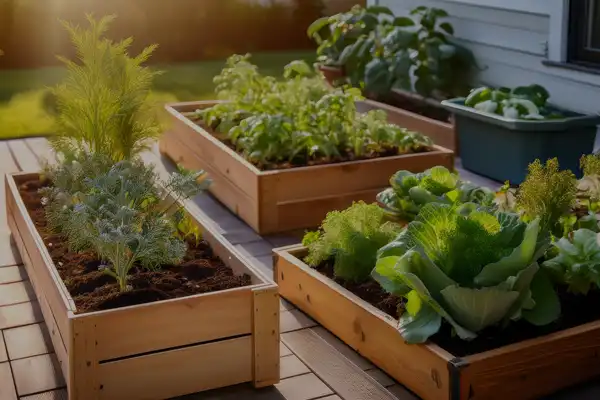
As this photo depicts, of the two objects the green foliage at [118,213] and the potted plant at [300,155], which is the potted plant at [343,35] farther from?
the green foliage at [118,213]

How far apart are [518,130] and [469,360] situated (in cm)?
227

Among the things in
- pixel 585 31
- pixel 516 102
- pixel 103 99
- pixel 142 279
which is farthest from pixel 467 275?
pixel 585 31

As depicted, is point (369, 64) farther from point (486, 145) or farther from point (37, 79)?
point (37, 79)

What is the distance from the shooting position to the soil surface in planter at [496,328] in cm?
261

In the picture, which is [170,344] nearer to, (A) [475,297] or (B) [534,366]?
(A) [475,297]

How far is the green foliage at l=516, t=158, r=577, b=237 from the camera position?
2.94m

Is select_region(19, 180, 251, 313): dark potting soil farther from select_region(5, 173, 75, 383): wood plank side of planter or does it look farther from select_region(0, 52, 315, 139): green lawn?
select_region(0, 52, 315, 139): green lawn

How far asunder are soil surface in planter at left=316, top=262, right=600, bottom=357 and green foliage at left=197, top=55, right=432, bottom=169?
1.28 m

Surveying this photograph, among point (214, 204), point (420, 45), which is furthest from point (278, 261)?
point (420, 45)

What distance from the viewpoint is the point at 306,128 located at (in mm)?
4285

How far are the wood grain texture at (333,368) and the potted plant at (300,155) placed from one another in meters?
1.09

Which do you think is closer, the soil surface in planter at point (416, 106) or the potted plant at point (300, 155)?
the potted plant at point (300, 155)

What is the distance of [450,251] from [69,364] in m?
1.12

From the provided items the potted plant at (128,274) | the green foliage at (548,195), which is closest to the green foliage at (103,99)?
the potted plant at (128,274)
